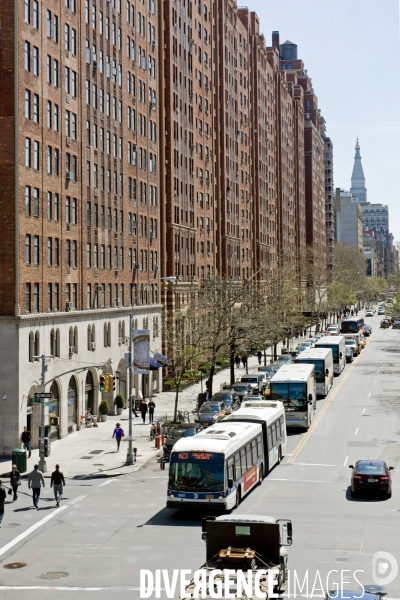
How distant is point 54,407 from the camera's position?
51.4 m

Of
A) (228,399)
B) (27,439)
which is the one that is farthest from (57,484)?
(228,399)

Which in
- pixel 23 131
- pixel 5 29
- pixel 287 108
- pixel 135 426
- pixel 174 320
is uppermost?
pixel 287 108

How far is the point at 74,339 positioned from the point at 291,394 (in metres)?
15.4

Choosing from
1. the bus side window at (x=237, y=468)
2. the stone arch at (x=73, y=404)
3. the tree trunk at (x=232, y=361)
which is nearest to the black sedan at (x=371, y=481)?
the bus side window at (x=237, y=468)

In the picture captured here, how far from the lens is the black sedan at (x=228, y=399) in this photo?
5641 centimetres

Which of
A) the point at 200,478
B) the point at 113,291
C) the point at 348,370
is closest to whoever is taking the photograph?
the point at 200,478

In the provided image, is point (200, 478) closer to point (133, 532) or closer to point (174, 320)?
point (133, 532)

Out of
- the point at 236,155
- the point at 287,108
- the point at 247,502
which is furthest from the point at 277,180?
the point at 247,502

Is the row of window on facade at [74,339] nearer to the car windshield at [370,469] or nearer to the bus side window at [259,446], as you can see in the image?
the bus side window at [259,446]

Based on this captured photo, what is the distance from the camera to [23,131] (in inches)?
1917

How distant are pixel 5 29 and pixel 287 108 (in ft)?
407

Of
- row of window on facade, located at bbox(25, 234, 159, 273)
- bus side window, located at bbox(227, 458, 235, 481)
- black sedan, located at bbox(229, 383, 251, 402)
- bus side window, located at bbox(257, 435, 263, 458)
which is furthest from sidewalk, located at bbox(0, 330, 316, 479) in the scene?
row of window on facade, located at bbox(25, 234, 159, 273)

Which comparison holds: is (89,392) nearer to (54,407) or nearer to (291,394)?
(54,407)

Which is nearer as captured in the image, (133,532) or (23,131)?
(133,532)
